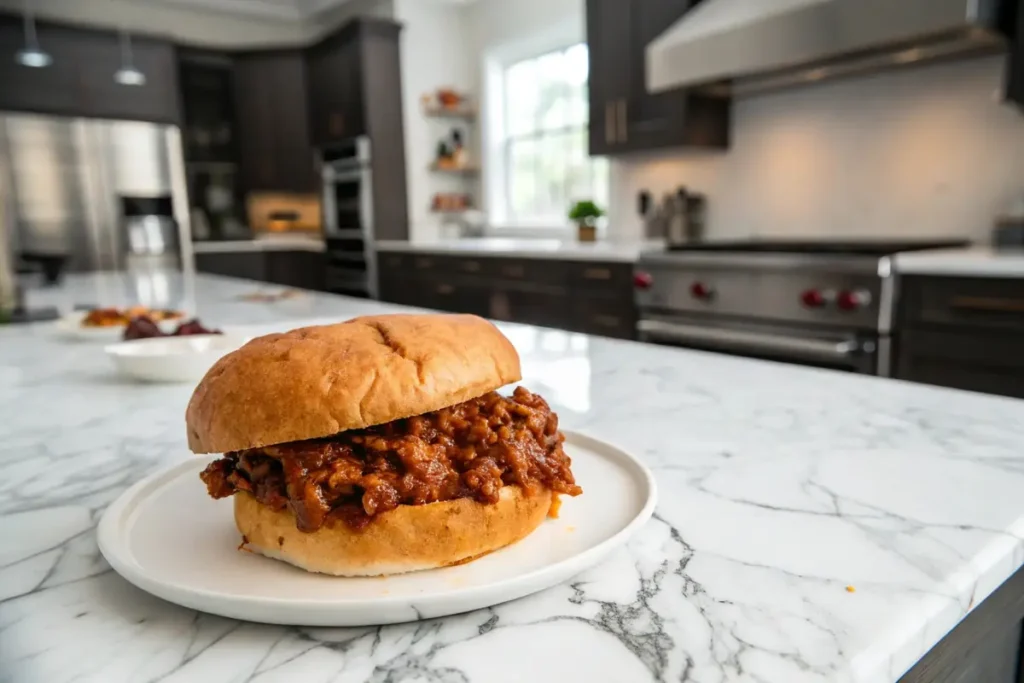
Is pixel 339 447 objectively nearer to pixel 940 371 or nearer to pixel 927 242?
pixel 940 371

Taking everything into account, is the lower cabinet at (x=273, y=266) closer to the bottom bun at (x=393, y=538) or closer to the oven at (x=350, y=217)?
the oven at (x=350, y=217)

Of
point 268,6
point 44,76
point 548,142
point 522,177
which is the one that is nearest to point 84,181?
point 44,76

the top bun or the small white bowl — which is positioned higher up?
the top bun

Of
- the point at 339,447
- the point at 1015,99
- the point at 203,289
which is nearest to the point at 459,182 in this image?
the point at 203,289

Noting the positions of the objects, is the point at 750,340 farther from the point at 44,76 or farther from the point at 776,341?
the point at 44,76

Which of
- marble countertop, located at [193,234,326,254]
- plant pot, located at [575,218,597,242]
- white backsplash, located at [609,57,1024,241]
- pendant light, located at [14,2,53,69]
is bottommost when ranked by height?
marble countertop, located at [193,234,326,254]

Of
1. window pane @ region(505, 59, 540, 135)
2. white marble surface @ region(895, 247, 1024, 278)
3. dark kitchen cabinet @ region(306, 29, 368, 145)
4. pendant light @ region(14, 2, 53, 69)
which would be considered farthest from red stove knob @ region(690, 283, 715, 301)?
pendant light @ region(14, 2, 53, 69)

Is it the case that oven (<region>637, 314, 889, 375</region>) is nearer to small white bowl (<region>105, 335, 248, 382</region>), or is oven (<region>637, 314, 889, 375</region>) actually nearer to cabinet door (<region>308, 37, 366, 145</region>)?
small white bowl (<region>105, 335, 248, 382</region>)
